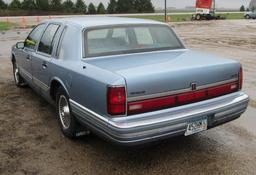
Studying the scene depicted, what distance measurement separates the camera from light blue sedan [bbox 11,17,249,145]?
149 inches

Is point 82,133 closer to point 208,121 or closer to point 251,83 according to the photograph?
point 208,121

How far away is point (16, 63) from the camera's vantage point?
A: 771 centimetres

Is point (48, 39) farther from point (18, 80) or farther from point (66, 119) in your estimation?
point (18, 80)

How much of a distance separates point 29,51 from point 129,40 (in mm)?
2124

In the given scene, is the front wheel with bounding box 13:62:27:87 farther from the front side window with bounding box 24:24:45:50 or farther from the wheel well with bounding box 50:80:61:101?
the wheel well with bounding box 50:80:61:101

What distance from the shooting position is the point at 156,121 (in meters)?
3.82

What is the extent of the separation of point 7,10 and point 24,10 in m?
3.04

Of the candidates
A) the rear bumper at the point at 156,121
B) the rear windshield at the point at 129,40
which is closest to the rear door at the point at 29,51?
the rear windshield at the point at 129,40

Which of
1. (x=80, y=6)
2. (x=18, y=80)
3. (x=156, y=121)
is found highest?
(x=80, y=6)

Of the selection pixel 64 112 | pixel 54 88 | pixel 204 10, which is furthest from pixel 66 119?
pixel 204 10

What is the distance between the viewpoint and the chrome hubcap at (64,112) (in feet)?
16.4

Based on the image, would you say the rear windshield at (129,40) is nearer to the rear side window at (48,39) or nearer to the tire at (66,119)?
the tire at (66,119)

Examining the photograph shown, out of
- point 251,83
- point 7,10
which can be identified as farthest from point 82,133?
point 7,10

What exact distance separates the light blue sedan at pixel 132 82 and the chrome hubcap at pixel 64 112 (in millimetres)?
14
